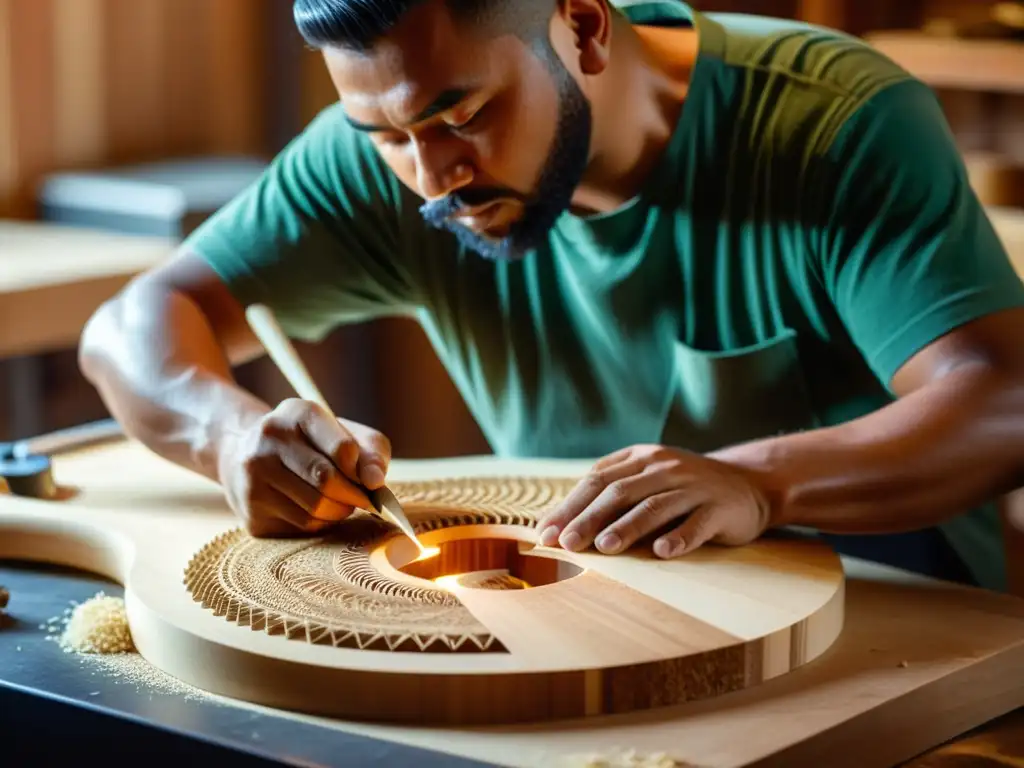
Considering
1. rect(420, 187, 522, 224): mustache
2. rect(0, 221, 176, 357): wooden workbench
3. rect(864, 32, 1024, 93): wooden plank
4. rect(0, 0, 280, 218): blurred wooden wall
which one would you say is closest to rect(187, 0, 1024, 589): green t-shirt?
rect(420, 187, 522, 224): mustache

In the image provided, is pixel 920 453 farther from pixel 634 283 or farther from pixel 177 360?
pixel 177 360

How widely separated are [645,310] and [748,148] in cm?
23

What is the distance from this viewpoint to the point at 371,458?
149 centimetres

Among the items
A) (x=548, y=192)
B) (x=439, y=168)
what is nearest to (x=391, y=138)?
(x=439, y=168)

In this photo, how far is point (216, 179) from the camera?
126 inches

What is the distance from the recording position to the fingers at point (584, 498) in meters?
1.44

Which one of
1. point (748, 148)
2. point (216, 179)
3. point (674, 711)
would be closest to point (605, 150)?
point (748, 148)

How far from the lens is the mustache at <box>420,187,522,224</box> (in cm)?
164

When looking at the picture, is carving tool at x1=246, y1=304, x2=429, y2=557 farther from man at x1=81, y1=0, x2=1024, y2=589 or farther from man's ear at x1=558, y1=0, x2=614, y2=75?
man's ear at x1=558, y1=0, x2=614, y2=75

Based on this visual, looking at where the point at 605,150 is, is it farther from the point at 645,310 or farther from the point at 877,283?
the point at 877,283

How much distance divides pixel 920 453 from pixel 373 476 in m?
0.53

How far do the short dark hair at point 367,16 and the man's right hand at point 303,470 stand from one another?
0.36 meters

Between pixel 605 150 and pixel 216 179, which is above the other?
pixel 605 150

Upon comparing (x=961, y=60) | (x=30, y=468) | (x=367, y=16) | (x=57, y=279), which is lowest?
(x=57, y=279)
